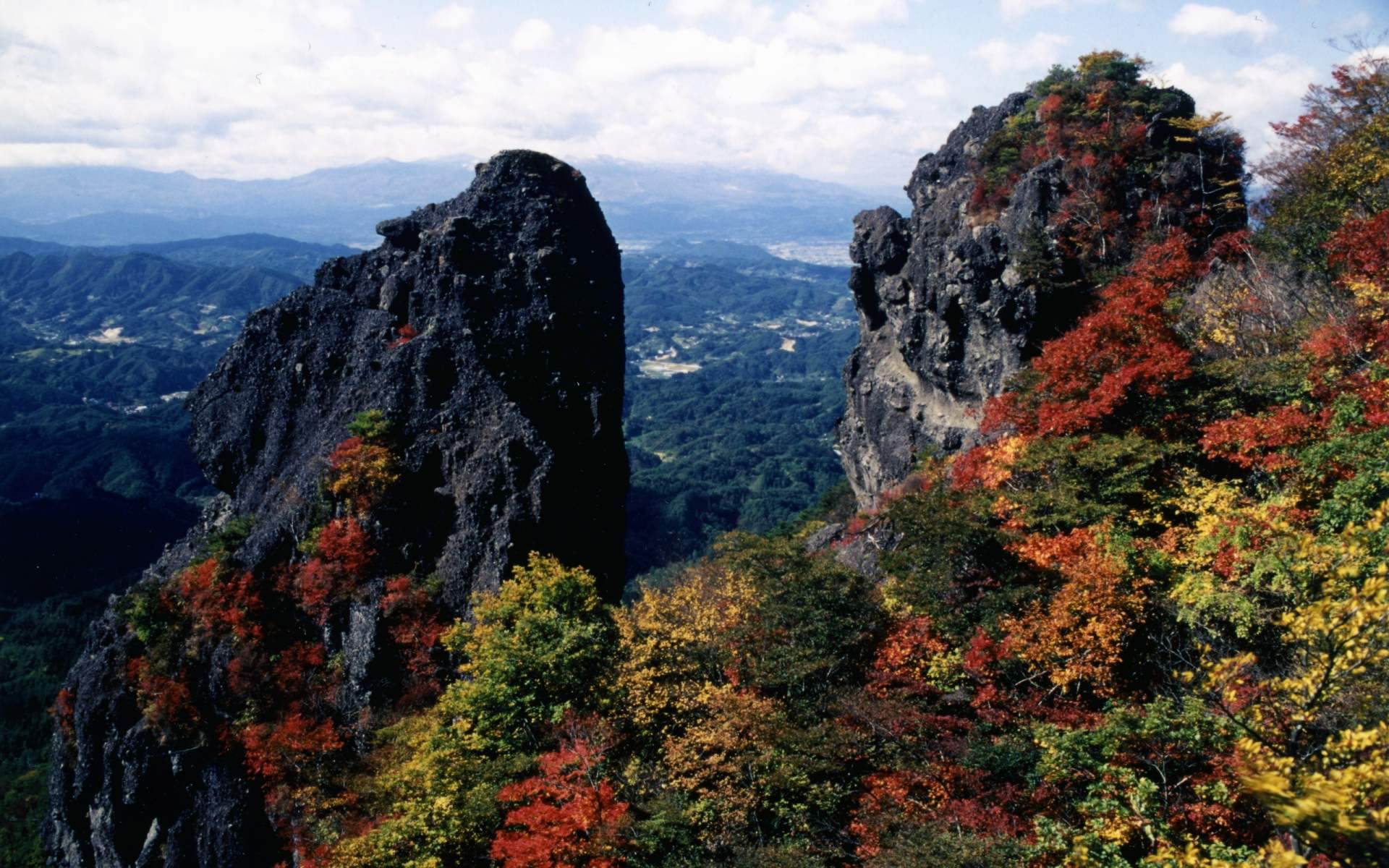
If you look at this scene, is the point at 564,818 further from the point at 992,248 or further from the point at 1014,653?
the point at 992,248

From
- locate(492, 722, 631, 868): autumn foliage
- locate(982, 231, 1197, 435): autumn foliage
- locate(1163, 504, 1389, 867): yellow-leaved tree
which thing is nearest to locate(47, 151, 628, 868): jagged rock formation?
locate(492, 722, 631, 868): autumn foliage

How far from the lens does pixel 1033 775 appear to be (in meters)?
14.8

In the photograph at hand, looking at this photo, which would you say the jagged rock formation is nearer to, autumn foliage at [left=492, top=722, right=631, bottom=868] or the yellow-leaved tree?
autumn foliage at [left=492, top=722, right=631, bottom=868]

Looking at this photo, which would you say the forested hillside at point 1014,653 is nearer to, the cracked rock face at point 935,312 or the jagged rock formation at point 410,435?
the jagged rock formation at point 410,435

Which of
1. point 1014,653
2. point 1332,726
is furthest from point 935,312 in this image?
point 1332,726

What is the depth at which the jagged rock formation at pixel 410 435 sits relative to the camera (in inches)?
1051

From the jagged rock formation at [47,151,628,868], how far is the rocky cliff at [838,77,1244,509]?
52.1ft

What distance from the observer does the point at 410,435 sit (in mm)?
29031

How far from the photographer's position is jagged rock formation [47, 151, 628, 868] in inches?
1051

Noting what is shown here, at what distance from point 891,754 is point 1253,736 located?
7.96m

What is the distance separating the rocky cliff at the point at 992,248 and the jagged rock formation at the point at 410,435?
52.1 feet

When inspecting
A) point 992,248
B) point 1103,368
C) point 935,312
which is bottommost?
point 1103,368

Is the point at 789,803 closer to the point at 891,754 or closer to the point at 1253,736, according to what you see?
the point at 891,754

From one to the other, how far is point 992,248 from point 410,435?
25.6 metres
